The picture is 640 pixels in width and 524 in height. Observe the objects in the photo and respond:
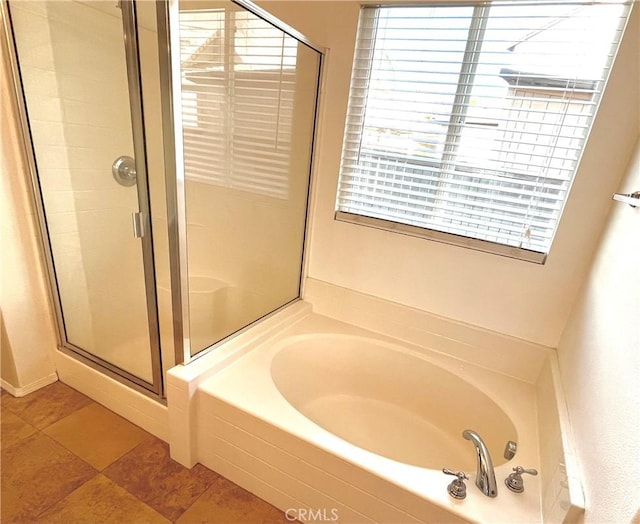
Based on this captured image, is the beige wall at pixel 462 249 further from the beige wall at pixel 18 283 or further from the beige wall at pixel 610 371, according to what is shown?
the beige wall at pixel 18 283

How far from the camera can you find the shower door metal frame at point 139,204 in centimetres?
139

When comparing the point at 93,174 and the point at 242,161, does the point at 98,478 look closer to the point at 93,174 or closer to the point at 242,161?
the point at 93,174

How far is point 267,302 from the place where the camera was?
1969mm

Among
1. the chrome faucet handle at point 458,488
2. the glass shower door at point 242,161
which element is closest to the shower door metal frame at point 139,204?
the glass shower door at point 242,161

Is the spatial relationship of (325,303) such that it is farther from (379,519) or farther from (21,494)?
(21,494)

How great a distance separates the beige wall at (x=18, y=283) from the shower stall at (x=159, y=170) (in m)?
0.05

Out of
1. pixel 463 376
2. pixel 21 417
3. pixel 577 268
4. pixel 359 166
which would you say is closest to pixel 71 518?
pixel 21 417

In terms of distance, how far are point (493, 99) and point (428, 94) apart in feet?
0.88

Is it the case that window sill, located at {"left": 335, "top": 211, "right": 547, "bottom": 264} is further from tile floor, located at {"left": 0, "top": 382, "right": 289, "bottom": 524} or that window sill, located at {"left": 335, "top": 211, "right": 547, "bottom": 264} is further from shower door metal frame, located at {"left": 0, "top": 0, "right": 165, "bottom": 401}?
tile floor, located at {"left": 0, "top": 382, "right": 289, "bottom": 524}

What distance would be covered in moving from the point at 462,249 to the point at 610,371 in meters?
0.82

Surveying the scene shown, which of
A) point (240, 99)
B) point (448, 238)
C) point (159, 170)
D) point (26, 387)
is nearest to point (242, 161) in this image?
point (240, 99)

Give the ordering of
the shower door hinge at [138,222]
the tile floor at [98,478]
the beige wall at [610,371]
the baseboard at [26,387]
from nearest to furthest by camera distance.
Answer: the beige wall at [610,371]
the tile floor at [98,478]
the shower door hinge at [138,222]
the baseboard at [26,387]

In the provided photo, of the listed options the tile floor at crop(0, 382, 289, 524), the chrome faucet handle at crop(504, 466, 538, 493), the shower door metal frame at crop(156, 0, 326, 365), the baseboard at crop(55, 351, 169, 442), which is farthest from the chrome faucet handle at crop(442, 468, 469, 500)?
the baseboard at crop(55, 351, 169, 442)

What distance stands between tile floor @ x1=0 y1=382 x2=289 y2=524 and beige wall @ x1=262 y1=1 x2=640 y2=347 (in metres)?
1.14
